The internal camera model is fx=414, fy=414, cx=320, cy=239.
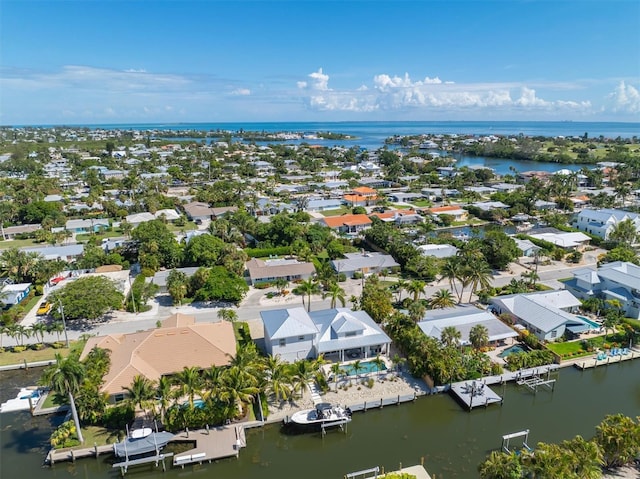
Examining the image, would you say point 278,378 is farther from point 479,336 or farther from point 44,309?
point 44,309

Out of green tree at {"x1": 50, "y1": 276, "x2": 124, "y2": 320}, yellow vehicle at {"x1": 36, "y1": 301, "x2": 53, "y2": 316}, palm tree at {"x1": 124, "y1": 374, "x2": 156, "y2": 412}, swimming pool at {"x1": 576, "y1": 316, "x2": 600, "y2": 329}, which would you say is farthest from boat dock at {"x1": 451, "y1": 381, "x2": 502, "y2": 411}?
yellow vehicle at {"x1": 36, "y1": 301, "x2": 53, "y2": 316}

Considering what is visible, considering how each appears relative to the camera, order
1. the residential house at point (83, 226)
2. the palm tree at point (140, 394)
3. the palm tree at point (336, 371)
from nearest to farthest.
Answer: the palm tree at point (140, 394), the palm tree at point (336, 371), the residential house at point (83, 226)

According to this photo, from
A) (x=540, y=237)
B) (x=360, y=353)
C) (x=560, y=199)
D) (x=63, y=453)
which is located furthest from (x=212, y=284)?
(x=560, y=199)

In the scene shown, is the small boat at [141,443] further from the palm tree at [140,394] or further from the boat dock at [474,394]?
the boat dock at [474,394]

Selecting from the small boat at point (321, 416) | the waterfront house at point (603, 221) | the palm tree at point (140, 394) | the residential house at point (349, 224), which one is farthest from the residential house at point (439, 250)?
the palm tree at point (140, 394)

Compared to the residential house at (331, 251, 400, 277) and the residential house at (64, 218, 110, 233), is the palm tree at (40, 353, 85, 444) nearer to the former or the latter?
the residential house at (331, 251, 400, 277)
